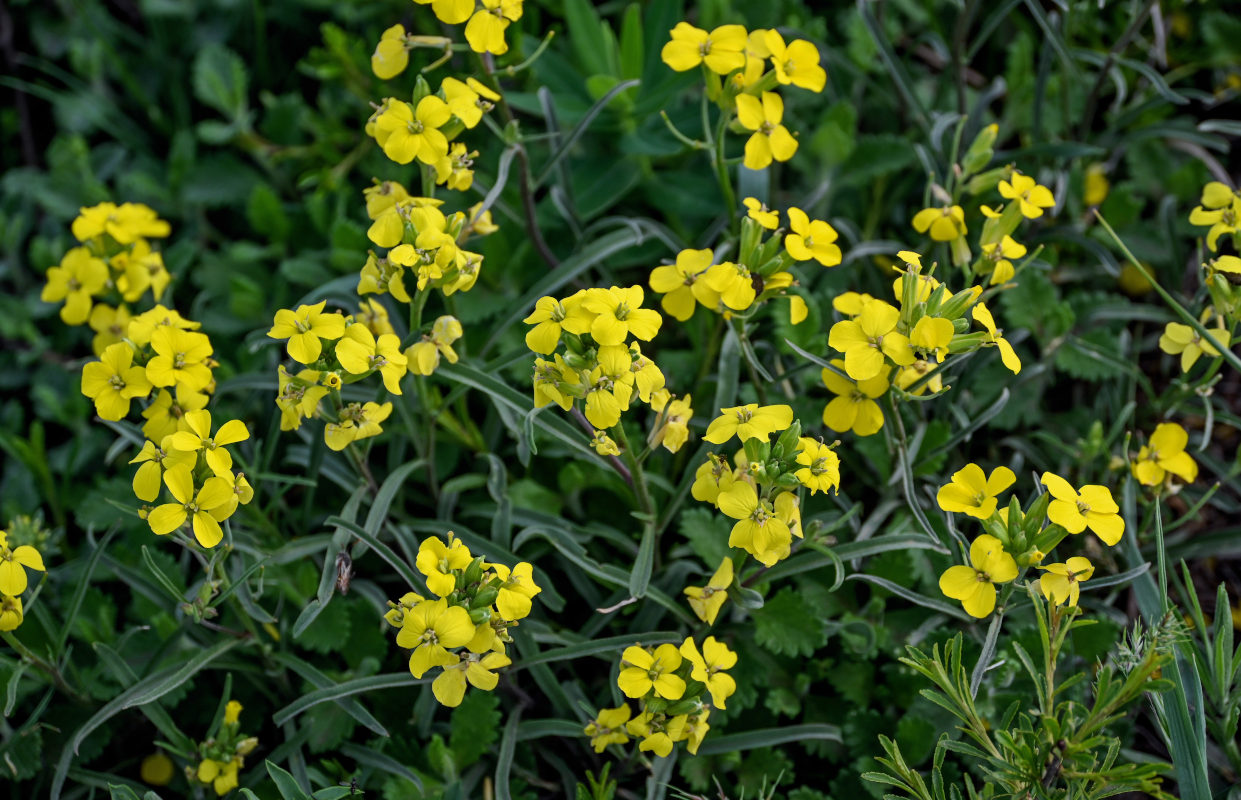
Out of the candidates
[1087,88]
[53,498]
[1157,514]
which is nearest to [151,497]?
[53,498]

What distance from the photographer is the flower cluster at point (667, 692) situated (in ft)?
5.46

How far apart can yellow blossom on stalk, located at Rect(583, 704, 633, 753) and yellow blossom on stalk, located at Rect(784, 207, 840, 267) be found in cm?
89

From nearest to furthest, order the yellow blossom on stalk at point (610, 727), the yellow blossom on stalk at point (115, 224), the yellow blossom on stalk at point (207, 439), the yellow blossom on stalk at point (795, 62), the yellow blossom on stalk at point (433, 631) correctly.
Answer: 1. the yellow blossom on stalk at point (433, 631)
2. the yellow blossom on stalk at point (207, 439)
3. the yellow blossom on stalk at point (610, 727)
4. the yellow blossom on stalk at point (795, 62)
5. the yellow blossom on stalk at point (115, 224)

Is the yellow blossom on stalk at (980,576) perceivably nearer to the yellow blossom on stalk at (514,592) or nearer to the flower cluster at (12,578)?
the yellow blossom on stalk at (514,592)

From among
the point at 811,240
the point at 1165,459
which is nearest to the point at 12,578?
the point at 811,240

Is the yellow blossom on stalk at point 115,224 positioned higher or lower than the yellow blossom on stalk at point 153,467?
higher

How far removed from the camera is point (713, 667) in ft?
5.73

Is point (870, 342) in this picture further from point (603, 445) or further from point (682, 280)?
point (603, 445)

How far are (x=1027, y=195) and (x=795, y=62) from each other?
1.77ft

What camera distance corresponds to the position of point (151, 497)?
1646mm

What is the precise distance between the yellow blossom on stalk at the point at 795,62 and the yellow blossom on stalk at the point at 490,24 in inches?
19.9

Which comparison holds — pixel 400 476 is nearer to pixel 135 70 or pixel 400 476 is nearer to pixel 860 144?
pixel 860 144

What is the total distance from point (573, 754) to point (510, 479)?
2.13 feet

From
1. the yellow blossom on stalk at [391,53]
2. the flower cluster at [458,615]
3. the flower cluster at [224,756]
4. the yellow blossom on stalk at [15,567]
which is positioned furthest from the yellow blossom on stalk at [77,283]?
the flower cluster at [458,615]
